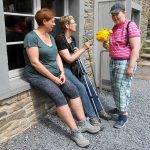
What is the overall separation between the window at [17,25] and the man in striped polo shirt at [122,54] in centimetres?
130

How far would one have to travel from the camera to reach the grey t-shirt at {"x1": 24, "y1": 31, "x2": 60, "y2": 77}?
336cm

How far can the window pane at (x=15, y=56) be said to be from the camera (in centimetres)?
370

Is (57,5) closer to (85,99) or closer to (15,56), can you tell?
(15,56)

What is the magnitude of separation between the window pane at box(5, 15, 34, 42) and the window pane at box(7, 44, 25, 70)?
121 mm

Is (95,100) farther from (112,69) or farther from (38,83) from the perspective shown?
(38,83)

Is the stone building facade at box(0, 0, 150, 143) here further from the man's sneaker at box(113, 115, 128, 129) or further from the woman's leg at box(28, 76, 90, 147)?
the man's sneaker at box(113, 115, 128, 129)

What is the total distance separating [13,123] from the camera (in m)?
3.49

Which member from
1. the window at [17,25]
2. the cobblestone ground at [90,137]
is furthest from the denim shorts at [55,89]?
the cobblestone ground at [90,137]

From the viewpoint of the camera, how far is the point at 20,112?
3.58 m

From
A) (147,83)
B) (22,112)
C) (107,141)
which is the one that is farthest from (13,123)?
(147,83)

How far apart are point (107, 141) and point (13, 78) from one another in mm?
1661

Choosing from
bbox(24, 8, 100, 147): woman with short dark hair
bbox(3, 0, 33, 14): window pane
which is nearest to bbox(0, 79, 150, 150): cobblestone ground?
bbox(24, 8, 100, 147): woman with short dark hair

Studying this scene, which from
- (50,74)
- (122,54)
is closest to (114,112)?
(122,54)

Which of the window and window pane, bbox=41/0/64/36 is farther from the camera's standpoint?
window pane, bbox=41/0/64/36
